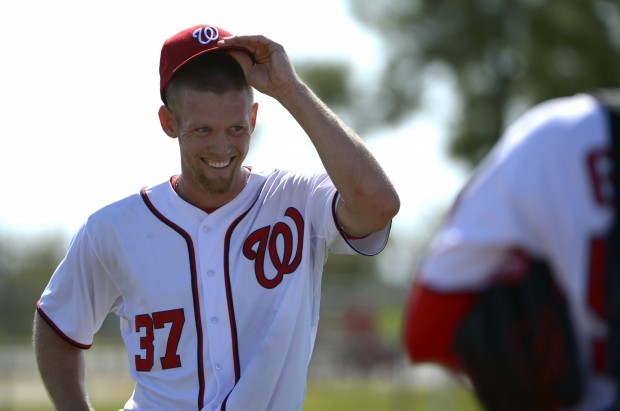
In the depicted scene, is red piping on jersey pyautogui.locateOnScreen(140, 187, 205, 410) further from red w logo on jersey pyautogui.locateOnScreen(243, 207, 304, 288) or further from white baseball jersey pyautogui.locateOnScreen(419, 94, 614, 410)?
white baseball jersey pyautogui.locateOnScreen(419, 94, 614, 410)

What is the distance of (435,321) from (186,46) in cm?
225

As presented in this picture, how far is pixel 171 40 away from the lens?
450 cm

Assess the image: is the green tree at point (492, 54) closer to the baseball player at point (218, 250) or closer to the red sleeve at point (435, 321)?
the baseball player at point (218, 250)

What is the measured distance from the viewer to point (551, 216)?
246 cm

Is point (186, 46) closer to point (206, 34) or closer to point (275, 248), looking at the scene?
point (206, 34)

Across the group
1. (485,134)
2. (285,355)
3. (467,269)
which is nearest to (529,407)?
(467,269)

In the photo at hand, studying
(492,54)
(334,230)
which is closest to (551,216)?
(334,230)

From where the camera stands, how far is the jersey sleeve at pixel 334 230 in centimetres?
424

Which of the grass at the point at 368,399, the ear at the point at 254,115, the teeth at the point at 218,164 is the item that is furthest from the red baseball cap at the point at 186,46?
the grass at the point at 368,399

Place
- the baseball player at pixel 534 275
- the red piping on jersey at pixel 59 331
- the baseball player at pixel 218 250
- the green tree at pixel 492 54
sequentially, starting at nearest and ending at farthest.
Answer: the baseball player at pixel 534 275 → the baseball player at pixel 218 250 → the red piping on jersey at pixel 59 331 → the green tree at pixel 492 54

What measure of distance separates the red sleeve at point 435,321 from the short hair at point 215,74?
1.98 m

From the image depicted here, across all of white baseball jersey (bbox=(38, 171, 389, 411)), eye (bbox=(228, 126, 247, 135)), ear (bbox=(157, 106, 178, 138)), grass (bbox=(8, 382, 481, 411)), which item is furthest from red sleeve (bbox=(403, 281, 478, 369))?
grass (bbox=(8, 382, 481, 411))

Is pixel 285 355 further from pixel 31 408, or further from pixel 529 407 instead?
pixel 31 408

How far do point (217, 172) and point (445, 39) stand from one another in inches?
1088
